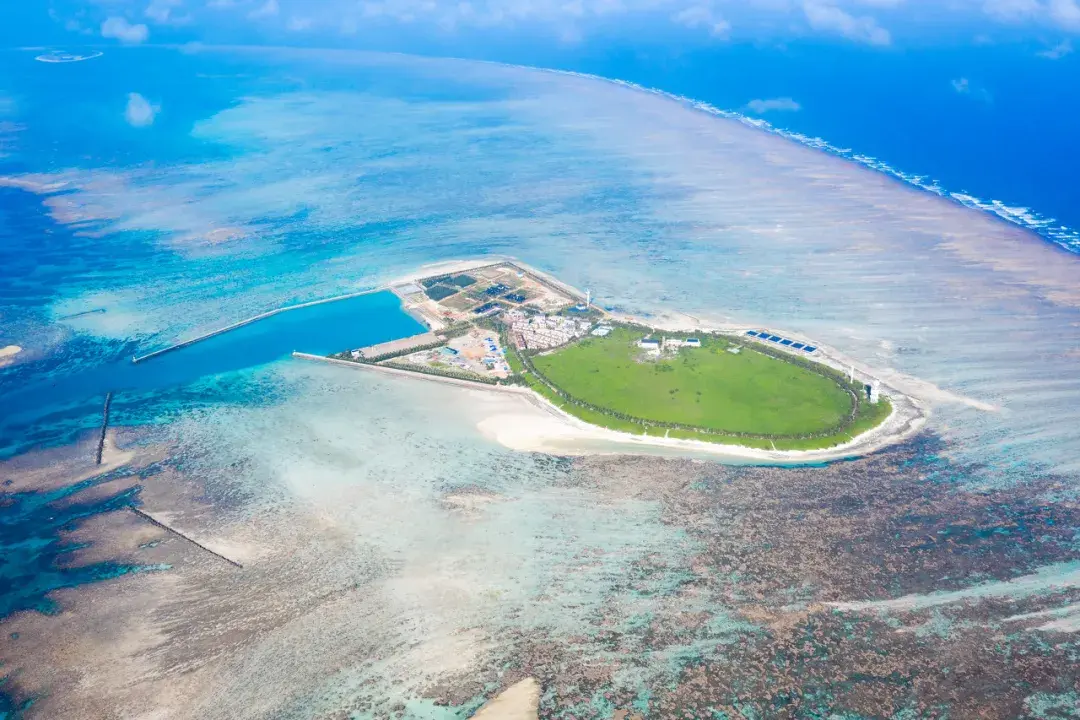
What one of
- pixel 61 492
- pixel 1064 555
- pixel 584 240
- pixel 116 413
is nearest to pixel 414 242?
pixel 584 240

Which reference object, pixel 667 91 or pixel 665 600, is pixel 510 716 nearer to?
pixel 665 600

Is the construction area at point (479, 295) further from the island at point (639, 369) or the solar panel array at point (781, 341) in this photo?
the solar panel array at point (781, 341)

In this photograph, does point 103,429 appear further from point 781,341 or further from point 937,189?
point 937,189

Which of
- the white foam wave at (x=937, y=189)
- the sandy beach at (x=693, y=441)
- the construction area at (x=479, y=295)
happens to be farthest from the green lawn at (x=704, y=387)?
the white foam wave at (x=937, y=189)

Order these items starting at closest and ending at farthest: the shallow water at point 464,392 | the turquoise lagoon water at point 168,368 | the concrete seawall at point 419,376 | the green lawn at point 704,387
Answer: the shallow water at point 464,392
the green lawn at point 704,387
the turquoise lagoon water at point 168,368
the concrete seawall at point 419,376

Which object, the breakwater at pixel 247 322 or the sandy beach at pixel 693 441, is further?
the breakwater at pixel 247 322

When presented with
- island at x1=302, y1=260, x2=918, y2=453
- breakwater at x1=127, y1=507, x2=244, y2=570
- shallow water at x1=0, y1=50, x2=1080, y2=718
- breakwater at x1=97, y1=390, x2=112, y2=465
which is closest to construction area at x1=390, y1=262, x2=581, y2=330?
island at x1=302, y1=260, x2=918, y2=453
